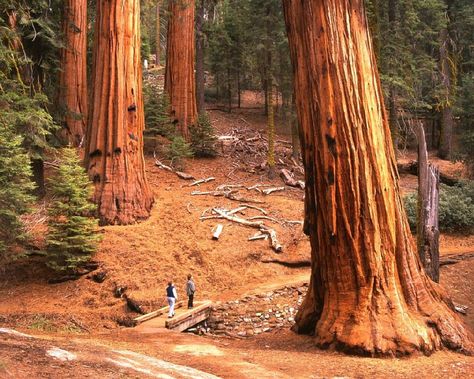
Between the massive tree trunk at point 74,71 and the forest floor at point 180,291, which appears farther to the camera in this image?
the massive tree trunk at point 74,71

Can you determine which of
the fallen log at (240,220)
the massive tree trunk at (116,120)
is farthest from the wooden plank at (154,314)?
the fallen log at (240,220)

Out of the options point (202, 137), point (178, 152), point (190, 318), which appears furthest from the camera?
point (202, 137)

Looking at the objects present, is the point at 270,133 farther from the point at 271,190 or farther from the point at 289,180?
the point at 271,190

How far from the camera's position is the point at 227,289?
541 inches

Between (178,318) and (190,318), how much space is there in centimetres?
50

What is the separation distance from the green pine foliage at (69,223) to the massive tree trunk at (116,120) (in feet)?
6.13

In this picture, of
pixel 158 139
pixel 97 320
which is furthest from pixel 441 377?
pixel 158 139

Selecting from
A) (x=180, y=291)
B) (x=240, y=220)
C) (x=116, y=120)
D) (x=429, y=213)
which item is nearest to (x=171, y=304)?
(x=180, y=291)

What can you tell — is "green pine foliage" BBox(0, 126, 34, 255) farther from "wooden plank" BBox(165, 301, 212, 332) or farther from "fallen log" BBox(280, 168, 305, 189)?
"fallen log" BBox(280, 168, 305, 189)

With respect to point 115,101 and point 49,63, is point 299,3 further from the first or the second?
point 49,63

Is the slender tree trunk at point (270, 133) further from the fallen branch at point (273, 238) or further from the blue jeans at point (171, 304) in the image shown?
the blue jeans at point (171, 304)

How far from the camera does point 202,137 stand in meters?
22.4

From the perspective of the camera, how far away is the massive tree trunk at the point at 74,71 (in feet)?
63.8

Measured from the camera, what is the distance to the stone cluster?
1121 centimetres
